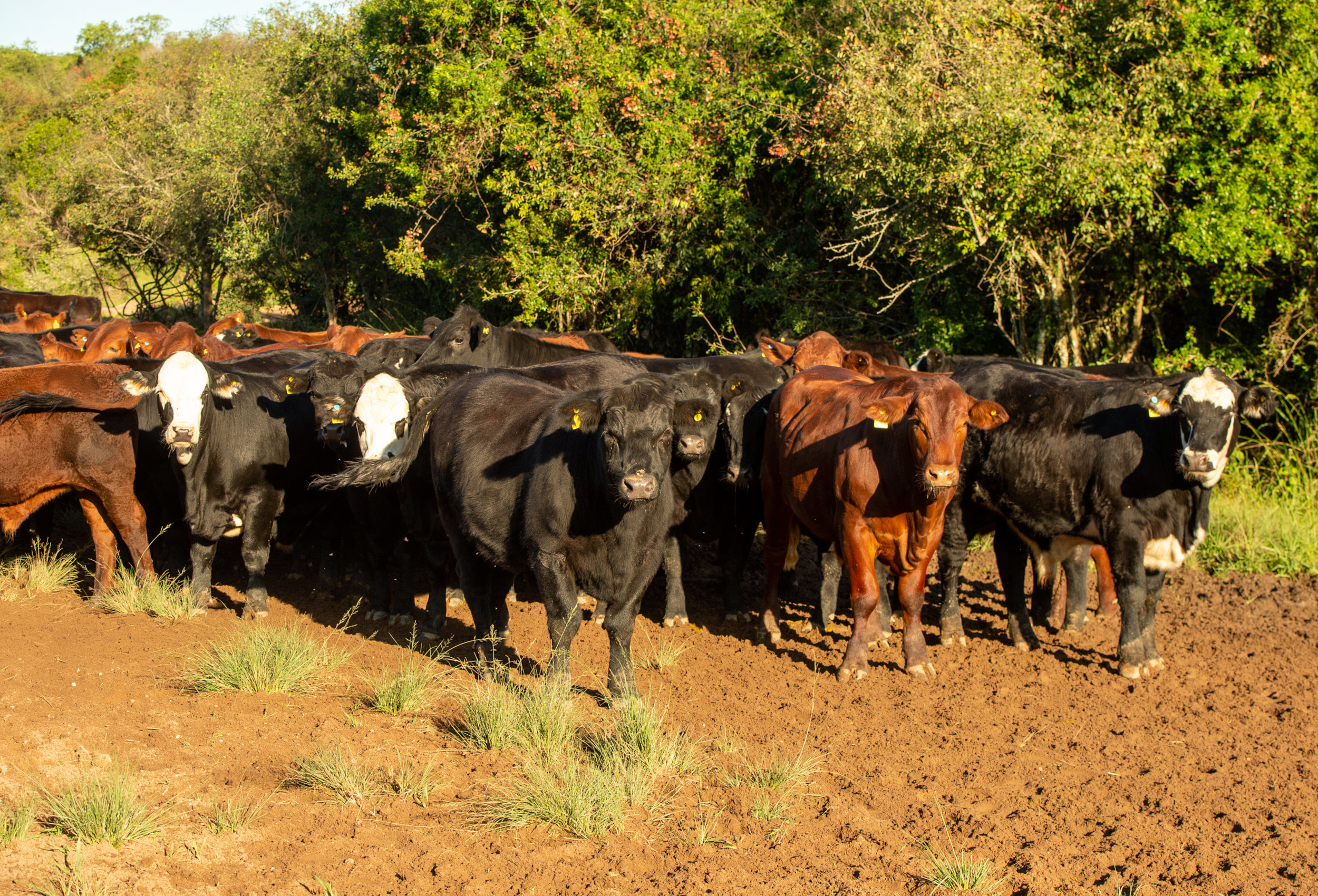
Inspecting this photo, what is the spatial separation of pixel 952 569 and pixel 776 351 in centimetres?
341

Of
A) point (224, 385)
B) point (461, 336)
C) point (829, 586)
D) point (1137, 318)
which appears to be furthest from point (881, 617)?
point (1137, 318)

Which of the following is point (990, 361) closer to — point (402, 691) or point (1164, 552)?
point (1164, 552)

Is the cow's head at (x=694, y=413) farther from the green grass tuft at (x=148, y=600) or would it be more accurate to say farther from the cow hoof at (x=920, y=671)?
the green grass tuft at (x=148, y=600)

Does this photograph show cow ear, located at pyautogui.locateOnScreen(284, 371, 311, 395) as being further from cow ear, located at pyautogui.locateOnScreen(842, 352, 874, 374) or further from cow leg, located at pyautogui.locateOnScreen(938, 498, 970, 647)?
cow leg, located at pyautogui.locateOnScreen(938, 498, 970, 647)

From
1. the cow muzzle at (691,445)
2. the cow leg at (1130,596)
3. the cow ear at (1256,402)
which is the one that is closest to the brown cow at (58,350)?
the cow muzzle at (691,445)

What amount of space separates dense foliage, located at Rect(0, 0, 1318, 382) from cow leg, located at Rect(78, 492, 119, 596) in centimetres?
867

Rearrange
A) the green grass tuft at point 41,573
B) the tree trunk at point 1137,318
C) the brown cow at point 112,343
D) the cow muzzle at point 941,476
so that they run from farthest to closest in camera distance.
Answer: the tree trunk at point 1137,318
the brown cow at point 112,343
the green grass tuft at point 41,573
the cow muzzle at point 941,476

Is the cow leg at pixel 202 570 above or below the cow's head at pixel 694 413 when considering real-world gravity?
below

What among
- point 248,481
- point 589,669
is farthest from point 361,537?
point 589,669

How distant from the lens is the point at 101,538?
8.45 m

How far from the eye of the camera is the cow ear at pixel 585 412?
19.3 ft

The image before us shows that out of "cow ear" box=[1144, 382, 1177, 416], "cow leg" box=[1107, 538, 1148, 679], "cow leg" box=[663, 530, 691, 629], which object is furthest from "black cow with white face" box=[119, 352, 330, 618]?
"cow ear" box=[1144, 382, 1177, 416]

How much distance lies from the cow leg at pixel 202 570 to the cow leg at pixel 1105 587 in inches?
259

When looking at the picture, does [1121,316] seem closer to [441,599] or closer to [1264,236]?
[1264,236]
